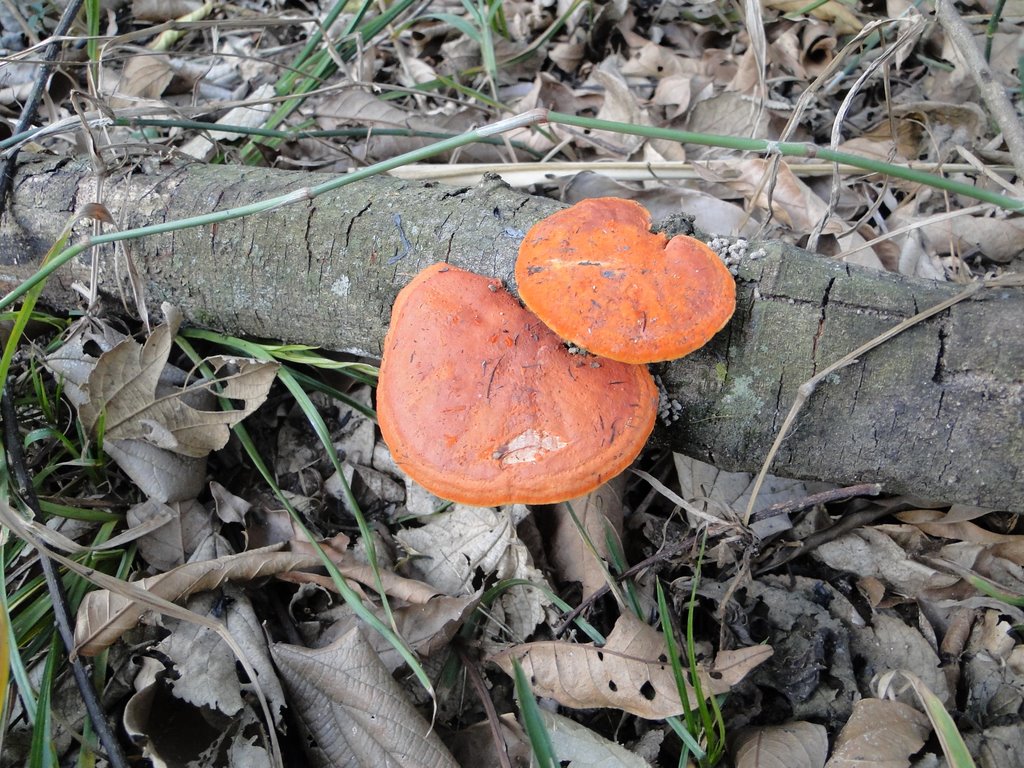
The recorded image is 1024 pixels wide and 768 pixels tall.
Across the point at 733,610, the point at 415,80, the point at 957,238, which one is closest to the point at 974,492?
the point at 733,610

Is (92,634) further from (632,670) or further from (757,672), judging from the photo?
(757,672)

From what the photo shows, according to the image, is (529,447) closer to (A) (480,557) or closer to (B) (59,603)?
(A) (480,557)

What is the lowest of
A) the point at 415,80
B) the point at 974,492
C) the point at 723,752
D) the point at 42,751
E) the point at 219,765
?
the point at 723,752

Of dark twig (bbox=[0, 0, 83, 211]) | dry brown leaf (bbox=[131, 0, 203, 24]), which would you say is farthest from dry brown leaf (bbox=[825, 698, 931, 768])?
dry brown leaf (bbox=[131, 0, 203, 24])

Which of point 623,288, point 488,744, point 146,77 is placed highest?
point 146,77

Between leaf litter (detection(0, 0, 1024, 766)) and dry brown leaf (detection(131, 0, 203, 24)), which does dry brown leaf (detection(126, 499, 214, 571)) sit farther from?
dry brown leaf (detection(131, 0, 203, 24))

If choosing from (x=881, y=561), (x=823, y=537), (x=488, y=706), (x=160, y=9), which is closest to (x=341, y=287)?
(x=488, y=706)

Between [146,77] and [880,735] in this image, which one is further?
[146,77]
